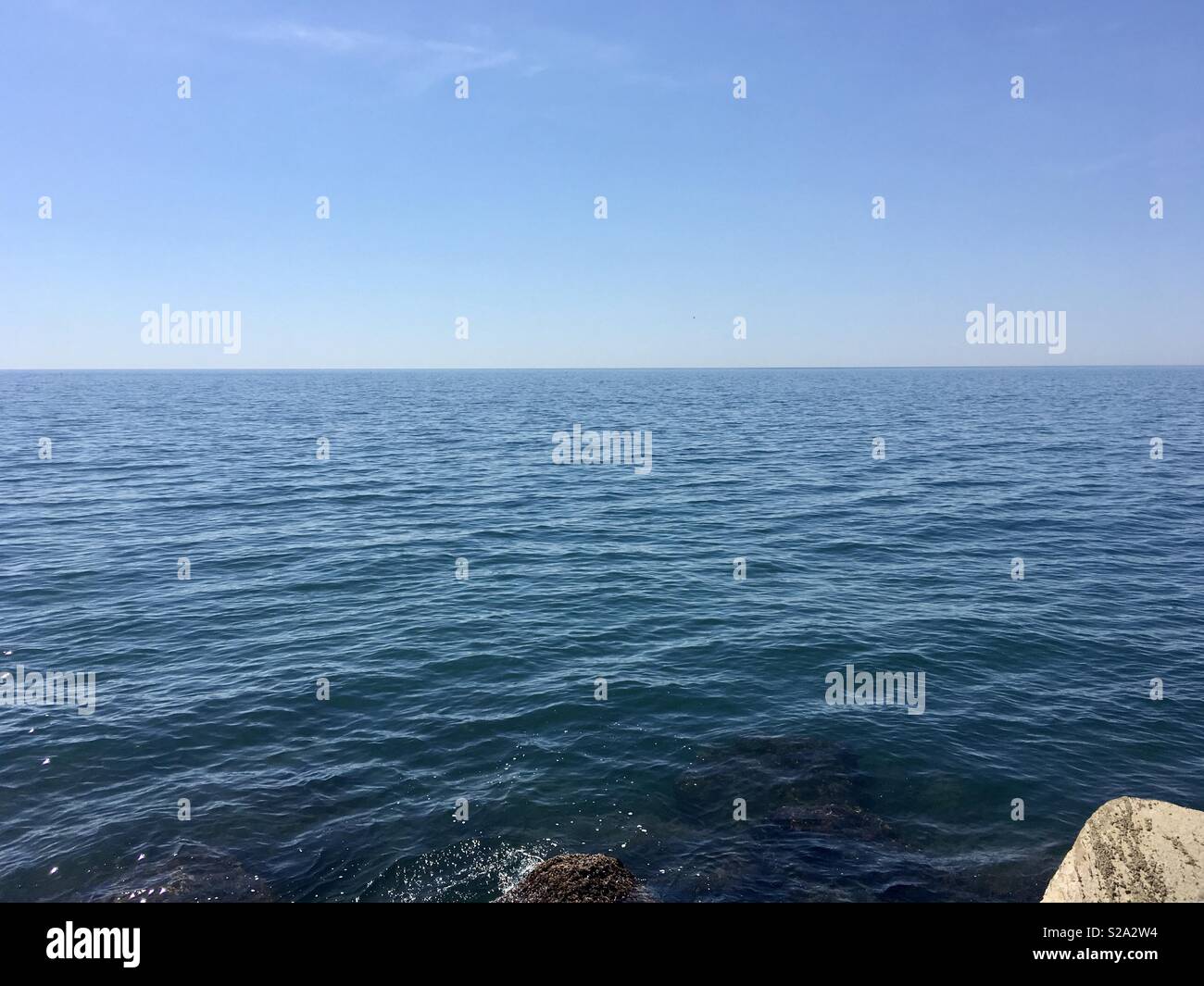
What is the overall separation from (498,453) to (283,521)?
29524 millimetres

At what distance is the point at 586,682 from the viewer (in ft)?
74.2

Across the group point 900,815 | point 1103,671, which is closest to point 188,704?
point 900,815

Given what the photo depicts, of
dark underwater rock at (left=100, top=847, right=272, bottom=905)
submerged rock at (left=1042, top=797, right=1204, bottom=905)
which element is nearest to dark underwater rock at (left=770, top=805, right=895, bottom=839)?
submerged rock at (left=1042, top=797, right=1204, bottom=905)

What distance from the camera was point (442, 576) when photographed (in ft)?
105

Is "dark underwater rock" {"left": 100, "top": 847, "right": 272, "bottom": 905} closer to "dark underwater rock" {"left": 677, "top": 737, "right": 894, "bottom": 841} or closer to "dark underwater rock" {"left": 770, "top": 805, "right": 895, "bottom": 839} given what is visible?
"dark underwater rock" {"left": 677, "top": 737, "right": 894, "bottom": 841}

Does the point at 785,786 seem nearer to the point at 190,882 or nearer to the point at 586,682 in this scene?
the point at 586,682

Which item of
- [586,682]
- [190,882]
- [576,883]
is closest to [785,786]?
[576,883]

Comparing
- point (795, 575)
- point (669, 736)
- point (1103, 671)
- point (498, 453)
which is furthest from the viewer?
point (498, 453)

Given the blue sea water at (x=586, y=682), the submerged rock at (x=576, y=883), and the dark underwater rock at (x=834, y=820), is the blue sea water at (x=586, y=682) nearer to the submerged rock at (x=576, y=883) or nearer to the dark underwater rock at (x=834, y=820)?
the dark underwater rock at (x=834, y=820)

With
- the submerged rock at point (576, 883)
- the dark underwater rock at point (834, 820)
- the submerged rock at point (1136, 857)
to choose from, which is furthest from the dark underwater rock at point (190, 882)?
the submerged rock at point (1136, 857)

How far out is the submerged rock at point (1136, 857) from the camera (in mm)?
9484

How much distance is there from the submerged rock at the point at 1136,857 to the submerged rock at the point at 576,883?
6659 millimetres
